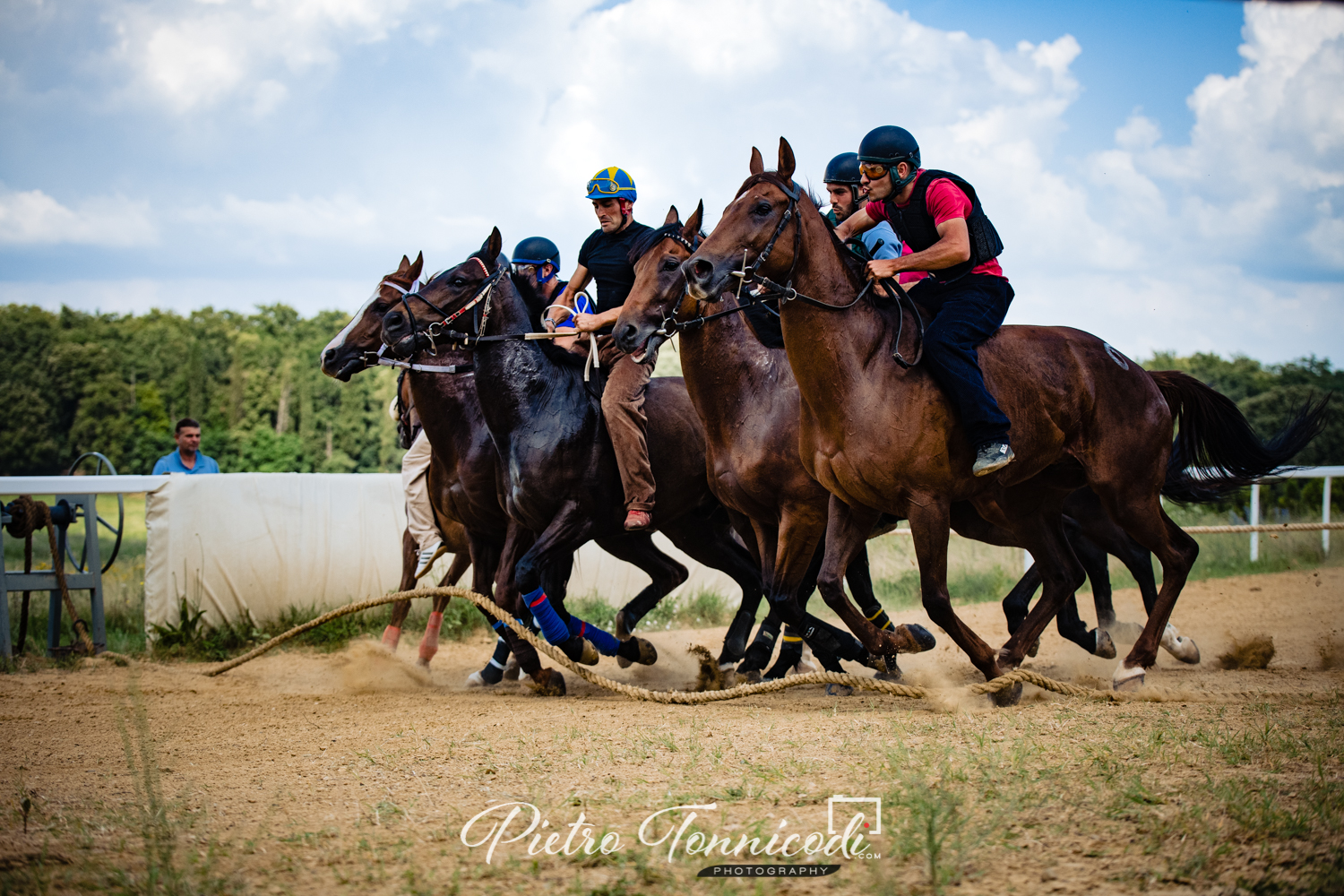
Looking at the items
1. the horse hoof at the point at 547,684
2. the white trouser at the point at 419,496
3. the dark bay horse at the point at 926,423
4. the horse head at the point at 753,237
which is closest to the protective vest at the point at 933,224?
the dark bay horse at the point at 926,423

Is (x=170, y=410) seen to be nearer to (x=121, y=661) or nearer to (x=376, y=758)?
(x=121, y=661)

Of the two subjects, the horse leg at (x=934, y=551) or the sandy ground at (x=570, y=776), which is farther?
the horse leg at (x=934, y=551)

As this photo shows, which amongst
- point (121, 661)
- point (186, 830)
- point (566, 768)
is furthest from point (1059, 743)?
point (121, 661)

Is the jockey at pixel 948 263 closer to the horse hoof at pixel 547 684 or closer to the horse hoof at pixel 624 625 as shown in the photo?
the horse hoof at pixel 624 625

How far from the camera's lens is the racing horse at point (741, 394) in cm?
584

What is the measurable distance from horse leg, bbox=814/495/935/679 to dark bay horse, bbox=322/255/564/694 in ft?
7.56

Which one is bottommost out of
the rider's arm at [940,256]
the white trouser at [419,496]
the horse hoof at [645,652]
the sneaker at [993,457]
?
the horse hoof at [645,652]

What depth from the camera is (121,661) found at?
842cm

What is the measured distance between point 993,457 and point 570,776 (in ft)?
8.29

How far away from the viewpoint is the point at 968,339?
5.27m

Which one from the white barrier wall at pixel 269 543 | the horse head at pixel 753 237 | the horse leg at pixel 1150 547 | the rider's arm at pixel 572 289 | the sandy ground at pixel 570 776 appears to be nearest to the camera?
the sandy ground at pixel 570 776

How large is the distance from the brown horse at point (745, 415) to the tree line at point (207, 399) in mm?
25449

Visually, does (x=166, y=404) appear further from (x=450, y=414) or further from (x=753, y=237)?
(x=753, y=237)

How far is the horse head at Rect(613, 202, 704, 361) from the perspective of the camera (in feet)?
18.4
